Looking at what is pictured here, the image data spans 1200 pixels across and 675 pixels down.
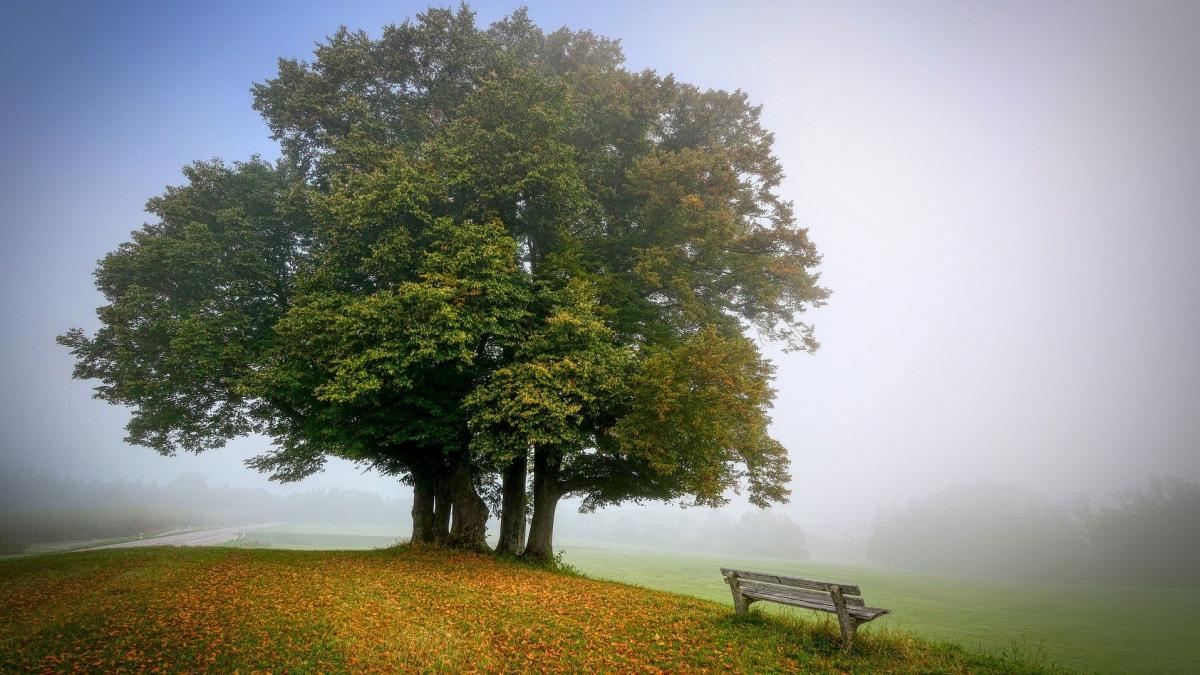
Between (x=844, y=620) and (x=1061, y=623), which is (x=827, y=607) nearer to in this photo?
(x=844, y=620)

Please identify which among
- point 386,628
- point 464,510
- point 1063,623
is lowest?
point 1063,623

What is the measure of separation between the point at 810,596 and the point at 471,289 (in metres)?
12.5

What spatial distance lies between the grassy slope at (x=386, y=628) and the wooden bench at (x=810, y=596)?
1.39 ft

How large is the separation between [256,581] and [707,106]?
2632cm

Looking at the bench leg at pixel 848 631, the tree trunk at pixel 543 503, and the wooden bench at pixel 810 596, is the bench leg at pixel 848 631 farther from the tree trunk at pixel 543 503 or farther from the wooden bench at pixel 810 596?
the tree trunk at pixel 543 503

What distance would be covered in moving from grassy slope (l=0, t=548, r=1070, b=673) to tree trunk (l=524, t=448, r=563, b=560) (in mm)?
5001

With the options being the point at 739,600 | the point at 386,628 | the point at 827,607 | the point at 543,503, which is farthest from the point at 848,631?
the point at 543,503

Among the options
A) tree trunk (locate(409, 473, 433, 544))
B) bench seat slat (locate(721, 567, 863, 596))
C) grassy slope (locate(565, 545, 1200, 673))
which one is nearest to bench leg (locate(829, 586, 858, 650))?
bench seat slat (locate(721, 567, 863, 596))

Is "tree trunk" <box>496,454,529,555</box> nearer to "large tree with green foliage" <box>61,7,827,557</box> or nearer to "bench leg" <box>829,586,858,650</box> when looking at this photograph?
"large tree with green foliage" <box>61,7,827,557</box>

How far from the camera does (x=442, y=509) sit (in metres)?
19.6

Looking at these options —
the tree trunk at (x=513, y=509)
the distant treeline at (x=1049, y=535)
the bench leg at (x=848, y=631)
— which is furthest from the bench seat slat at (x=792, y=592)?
the distant treeline at (x=1049, y=535)

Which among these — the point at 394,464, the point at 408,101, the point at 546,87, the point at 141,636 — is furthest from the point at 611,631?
the point at 408,101

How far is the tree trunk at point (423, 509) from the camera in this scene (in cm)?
1966

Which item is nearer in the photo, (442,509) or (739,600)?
(739,600)
